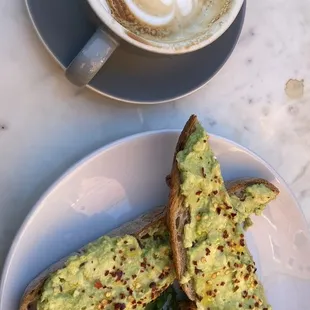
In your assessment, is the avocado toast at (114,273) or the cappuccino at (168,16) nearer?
the avocado toast at (114,273)

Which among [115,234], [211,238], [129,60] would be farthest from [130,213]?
[129,60]

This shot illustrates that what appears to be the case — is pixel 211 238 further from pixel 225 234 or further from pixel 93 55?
pixel 93 55

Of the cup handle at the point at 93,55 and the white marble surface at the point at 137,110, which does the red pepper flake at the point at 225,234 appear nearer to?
the white marble surface at the point at 137,110

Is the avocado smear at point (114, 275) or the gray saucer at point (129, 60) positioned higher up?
the gray saucer at point (129, 60)

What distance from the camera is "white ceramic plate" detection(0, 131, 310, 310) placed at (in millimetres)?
1056

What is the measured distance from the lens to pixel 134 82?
1145 millimetres

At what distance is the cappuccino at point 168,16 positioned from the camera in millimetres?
1131

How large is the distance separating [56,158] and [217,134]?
0.32 metres

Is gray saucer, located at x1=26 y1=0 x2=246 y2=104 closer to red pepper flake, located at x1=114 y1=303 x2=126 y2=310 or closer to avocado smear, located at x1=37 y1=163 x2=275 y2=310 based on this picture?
avocado smear, located at x1=37 y1=163 x2=275 y2=310

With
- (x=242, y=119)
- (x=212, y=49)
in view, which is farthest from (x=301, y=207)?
(x=212, y=49)

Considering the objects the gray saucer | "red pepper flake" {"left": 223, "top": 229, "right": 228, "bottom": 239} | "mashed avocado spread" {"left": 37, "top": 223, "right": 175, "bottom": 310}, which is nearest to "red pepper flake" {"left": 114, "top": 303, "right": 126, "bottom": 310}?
"mashed avocado spread" {"left": 37, "top": 223, "right": 175, "bottom": 310}

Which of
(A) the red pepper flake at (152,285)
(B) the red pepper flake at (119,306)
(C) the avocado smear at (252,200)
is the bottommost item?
(B) the red pepper flake at (119,306)

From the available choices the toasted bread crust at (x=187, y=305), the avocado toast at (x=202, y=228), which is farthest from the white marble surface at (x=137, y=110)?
the toasted bread crust at (x=187, y=305)

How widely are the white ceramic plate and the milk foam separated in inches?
8.0
